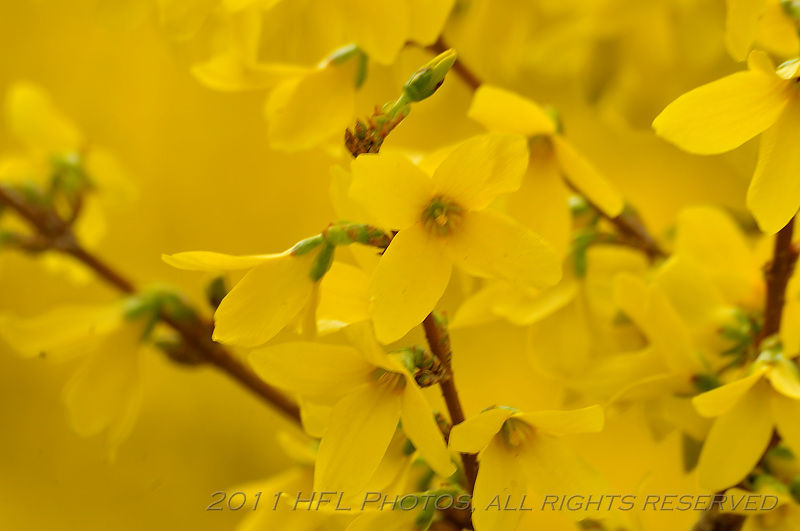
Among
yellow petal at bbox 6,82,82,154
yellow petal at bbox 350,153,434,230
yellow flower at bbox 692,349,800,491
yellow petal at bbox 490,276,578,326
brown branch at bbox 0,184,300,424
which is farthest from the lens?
yellow petal at bbox 6,82,82,154

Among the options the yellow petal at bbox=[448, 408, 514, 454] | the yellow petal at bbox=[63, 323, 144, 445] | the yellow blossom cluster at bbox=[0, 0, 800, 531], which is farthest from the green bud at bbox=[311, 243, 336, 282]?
the yellow petal at bbox=[63, 323, 144, 445]

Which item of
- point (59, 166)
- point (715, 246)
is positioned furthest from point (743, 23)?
point (59, 166)

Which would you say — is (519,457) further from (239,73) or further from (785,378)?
(239,73)

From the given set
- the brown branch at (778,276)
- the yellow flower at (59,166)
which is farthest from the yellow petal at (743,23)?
the yellow flower at (59,166)

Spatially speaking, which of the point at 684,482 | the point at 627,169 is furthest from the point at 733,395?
the point at 627,169

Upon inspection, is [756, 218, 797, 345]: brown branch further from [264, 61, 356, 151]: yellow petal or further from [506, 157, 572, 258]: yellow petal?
[264, 61, 356, 151]: yellow petal
